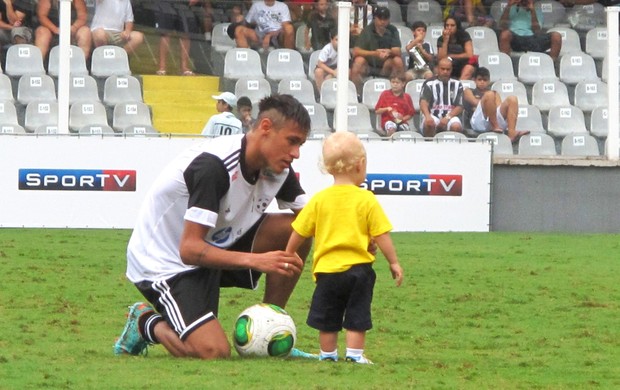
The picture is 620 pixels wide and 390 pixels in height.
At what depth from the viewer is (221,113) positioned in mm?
15180

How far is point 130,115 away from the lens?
50.0ft

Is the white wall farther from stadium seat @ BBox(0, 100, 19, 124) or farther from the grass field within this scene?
the grass field

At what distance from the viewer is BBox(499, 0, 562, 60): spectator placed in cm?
1612

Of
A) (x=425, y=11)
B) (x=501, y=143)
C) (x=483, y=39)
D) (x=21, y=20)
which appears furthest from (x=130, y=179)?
(x=483, y=39)

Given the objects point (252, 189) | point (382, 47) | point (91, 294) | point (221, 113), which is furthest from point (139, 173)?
point (252, 189)

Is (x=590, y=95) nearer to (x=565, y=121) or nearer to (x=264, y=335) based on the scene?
(x=565, y=121)

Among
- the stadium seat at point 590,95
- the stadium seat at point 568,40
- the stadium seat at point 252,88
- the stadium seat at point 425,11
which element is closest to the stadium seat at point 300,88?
the stadium seat at point 252,88

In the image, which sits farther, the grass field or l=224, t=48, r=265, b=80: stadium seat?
l=224, t=48, r=265, b=80: stadium seat

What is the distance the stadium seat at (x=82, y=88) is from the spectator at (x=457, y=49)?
4.01 metres

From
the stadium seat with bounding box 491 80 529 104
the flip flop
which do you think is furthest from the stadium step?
the flip flop

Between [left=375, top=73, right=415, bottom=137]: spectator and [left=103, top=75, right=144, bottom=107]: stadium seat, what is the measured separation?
2.77m

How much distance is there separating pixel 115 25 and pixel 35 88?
1.17 m

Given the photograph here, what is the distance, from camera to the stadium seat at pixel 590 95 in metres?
15.9

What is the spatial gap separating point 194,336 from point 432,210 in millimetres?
8694
